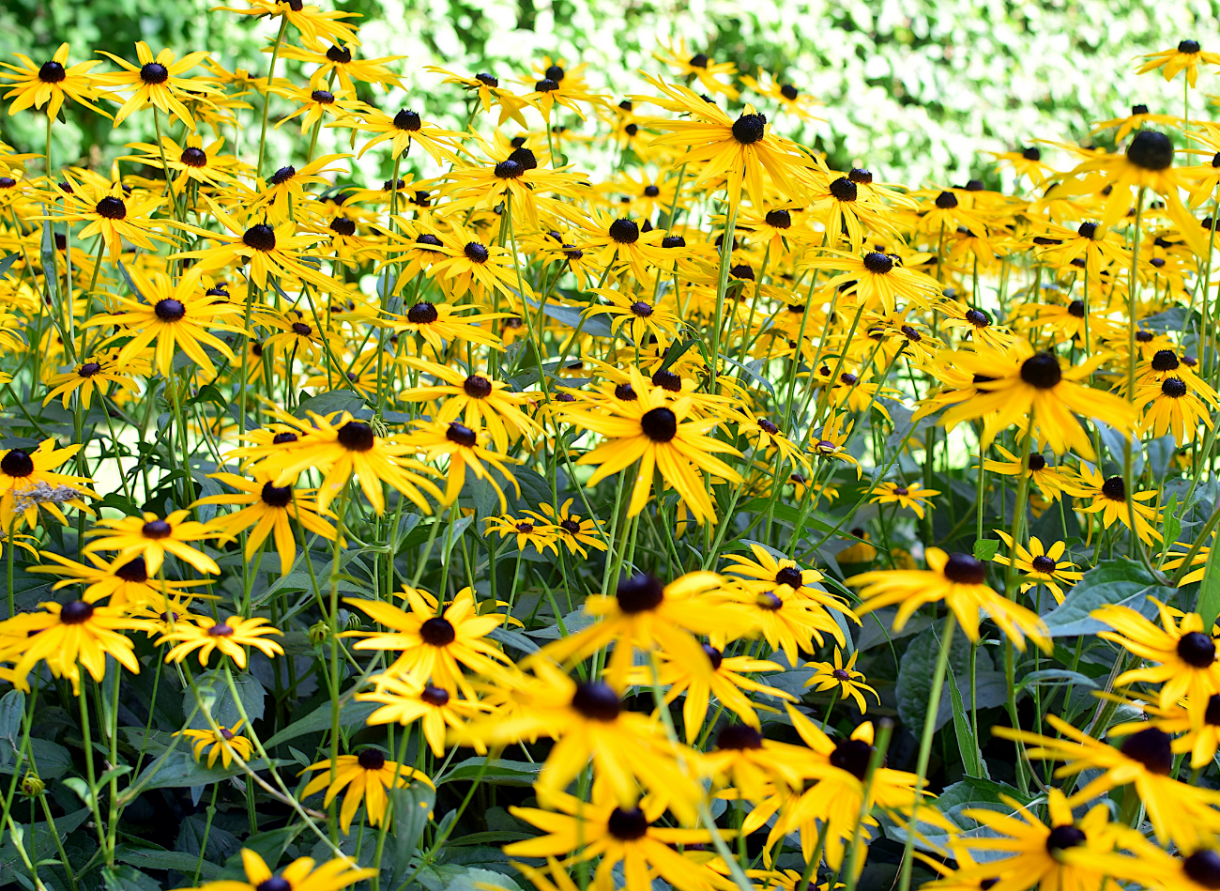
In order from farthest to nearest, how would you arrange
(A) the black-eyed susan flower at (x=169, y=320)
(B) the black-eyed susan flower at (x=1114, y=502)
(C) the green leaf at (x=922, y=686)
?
1. (C) the green leaf at (x=922, y=686)
2. (B) the black-eyed susan flower at (x=1114, y=502)
3. (A) the black-eyed susan flower at (x=169, y=320)

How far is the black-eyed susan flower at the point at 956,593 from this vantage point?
1021mm

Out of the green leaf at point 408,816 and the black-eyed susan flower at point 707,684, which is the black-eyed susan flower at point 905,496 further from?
the green leaf at point 408,816

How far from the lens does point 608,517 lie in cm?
225

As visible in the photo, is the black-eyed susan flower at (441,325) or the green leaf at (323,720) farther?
the black-eyed susan flower at (441,325)

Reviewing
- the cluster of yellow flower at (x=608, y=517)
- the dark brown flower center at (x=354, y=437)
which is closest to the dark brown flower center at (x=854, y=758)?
the cluster of yellow flower at (x=608, y=517)

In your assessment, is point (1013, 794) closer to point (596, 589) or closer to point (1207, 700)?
point (1207, 700)

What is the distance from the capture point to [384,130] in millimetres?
2068

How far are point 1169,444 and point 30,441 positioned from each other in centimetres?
204

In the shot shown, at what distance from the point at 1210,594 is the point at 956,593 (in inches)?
19.2

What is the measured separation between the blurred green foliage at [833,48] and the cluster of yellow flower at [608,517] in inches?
95.8

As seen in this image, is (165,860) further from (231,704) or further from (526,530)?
(526,530)

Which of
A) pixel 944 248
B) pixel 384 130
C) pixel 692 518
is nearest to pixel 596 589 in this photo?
pixel 692 518

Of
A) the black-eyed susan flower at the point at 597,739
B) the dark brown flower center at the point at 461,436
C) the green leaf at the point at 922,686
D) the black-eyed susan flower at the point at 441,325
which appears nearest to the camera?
the black-eyed susan flower at the point at 597,739

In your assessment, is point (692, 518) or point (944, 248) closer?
point (692, 518)
